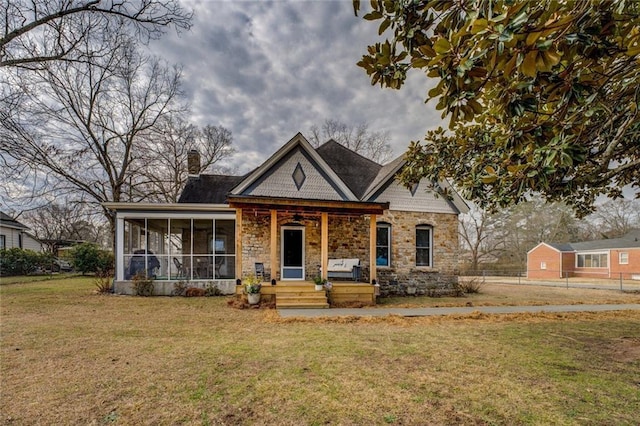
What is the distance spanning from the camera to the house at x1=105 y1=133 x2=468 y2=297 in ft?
40.4

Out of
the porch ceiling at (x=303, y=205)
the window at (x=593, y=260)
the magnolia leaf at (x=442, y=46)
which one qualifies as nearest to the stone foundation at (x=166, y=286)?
the porch ceiling at (x=303, y=205)

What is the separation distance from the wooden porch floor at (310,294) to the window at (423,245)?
12.2 feet

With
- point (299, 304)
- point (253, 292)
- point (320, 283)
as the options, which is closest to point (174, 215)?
point (253, 292)

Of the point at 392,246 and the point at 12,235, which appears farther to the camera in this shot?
the point at 12,235

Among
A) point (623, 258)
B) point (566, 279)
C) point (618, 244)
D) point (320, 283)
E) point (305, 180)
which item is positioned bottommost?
point (566, 279)

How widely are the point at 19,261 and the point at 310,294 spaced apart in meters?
20.8

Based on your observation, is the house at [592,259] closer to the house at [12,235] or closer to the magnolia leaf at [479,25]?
the magnolia leaf at [479,25]

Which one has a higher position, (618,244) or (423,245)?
(423,245)

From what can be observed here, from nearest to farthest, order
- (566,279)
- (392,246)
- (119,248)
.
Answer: (119,248), (392,246), (566,279)

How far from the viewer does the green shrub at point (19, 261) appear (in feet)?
63.6

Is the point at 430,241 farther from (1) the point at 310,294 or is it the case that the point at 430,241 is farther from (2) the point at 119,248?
(2) the point at 119,248

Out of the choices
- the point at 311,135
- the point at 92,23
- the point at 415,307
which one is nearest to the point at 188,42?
the point at 92,23

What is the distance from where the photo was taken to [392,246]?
13.1 m

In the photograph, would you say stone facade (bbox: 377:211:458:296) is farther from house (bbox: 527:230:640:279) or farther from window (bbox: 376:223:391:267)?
house (bbox: 527:230:640:279)
